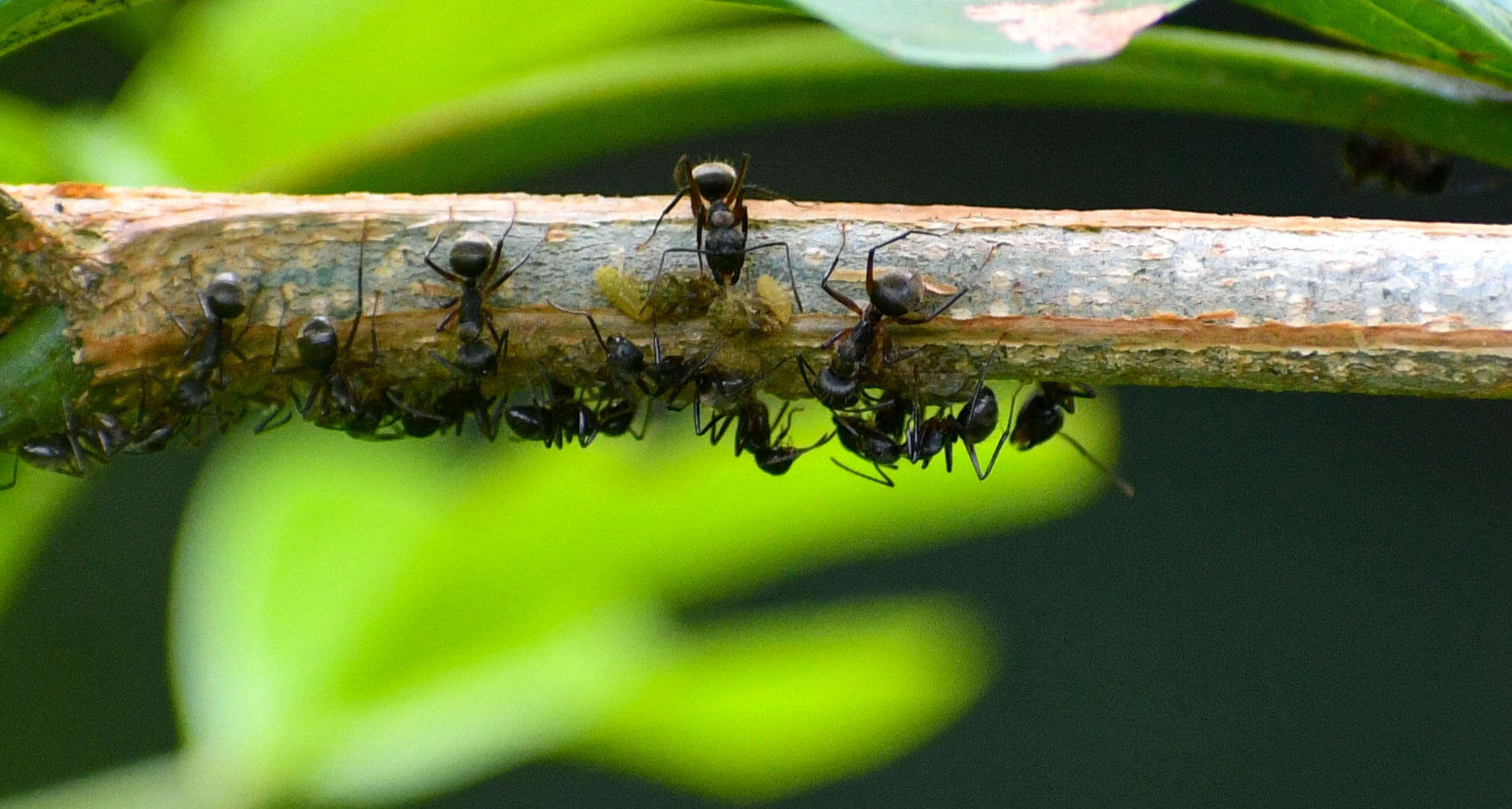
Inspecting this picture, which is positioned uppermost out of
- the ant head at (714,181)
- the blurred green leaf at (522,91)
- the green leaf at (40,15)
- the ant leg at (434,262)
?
the green leaf at (40,15)

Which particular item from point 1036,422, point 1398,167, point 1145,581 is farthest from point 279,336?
point 1145,581

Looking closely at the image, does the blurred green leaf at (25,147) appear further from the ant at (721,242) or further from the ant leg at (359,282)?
the ant at (721,242)

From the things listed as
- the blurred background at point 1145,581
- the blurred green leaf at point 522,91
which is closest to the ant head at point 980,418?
the blurred green leaf at point 522,91

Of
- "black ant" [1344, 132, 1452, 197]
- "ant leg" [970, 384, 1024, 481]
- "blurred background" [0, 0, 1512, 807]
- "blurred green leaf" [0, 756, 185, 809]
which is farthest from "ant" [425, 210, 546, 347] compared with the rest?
"blurred background" [0, 0, 1512, 807]

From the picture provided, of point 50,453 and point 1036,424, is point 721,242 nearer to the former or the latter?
point 1036,424

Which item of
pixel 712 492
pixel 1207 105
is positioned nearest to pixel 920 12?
pixel 1207 105

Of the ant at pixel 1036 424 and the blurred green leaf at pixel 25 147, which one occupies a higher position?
the blurred green leaf at pixel 25 147

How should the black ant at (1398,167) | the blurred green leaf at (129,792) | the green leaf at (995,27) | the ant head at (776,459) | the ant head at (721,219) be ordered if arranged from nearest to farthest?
the green leaf at (995,27) → the ant head at (721,219) → the ant head at (776,459) → the blurred green leaf at (129,792) → the black ant at (1398,167)

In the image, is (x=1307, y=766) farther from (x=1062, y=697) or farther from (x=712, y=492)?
(x=712, y=492)
